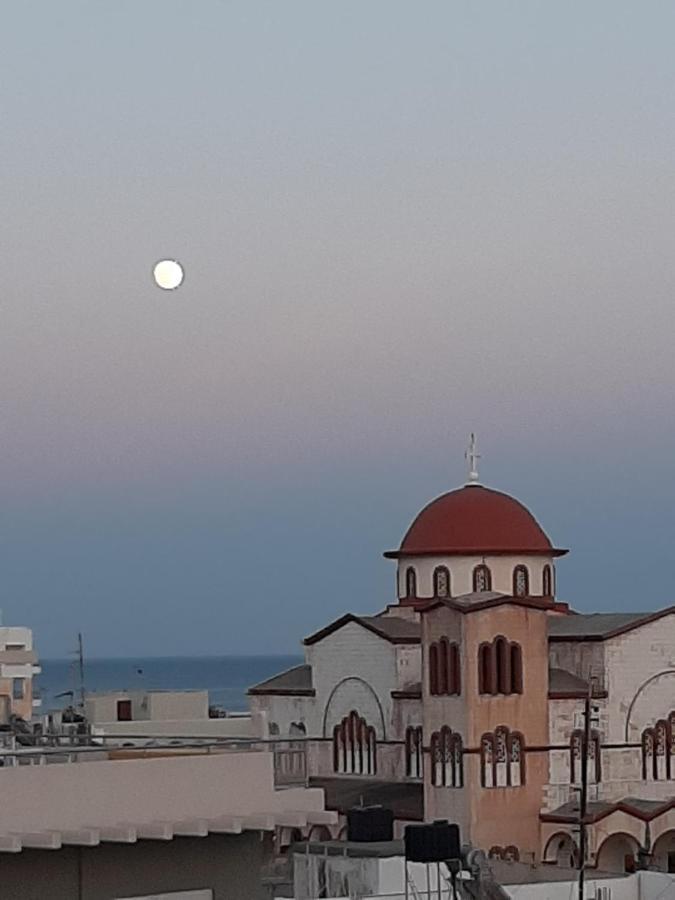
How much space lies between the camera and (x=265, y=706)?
5025 centimetres

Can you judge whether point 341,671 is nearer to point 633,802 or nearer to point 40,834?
point 633,802

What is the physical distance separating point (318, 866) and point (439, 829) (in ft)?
25.2

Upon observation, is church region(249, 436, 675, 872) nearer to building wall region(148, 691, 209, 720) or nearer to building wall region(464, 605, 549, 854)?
building wall region(464, 605, 549, 854)

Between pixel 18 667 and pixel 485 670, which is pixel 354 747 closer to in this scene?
pixel 485 670

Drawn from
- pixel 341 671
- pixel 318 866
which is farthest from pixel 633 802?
pixel 318 866

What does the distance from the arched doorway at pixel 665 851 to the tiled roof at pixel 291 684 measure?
29.3 feet

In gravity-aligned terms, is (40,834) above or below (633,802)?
above

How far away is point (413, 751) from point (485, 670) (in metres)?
2.99

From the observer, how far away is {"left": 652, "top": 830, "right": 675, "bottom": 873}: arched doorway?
42.3 metres

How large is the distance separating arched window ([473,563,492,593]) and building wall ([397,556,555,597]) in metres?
0.07

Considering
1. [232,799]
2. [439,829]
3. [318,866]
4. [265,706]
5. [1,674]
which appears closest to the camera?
[232,799]

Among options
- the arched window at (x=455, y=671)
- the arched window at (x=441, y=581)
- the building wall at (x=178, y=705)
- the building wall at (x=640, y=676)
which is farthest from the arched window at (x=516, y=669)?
the building wall at (x=178, y=705)

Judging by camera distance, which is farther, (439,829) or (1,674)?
(1,674)

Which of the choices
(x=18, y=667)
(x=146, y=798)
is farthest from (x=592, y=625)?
(x=146, y=798)
